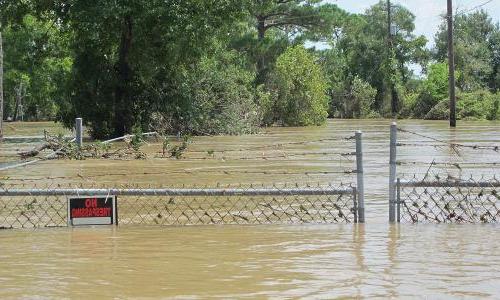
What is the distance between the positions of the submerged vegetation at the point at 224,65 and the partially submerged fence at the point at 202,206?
350 inches

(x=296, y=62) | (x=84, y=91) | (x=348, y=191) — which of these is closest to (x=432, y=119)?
(x=296, y=62)

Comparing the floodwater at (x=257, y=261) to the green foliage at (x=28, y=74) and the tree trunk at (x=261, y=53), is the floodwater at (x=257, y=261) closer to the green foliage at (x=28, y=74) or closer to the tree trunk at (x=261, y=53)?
→ the green foliage at (x=28, y=74)

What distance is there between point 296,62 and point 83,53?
19854 millimetres

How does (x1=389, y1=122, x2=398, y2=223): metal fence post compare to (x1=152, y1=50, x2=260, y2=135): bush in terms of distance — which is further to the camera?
(x1=152, y1=50, x2=260, y2=135): bush

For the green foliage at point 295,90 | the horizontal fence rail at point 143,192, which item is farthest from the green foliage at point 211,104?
the horizontal fence rail at point 143,192

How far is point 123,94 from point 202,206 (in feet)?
69.6

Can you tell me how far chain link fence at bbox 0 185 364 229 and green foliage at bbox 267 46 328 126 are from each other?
3717 centimetres

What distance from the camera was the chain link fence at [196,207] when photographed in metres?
9.29

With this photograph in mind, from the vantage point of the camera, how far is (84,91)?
32594 millimetres

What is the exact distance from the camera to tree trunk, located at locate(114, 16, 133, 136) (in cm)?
3170

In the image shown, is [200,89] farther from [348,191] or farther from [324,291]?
[324,291]

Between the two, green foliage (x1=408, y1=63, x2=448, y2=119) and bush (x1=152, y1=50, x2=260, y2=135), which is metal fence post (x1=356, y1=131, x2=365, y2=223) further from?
green foliage (x1=408, y1=63, x2=448, y2=119)

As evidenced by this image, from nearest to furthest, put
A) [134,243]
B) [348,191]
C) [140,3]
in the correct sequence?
[134,243] → [348,191] → [140,3]

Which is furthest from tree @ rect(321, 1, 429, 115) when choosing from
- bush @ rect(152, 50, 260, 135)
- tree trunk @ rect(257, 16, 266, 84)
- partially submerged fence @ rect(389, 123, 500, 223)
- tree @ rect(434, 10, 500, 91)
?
partially submerged fence @ rect(389, 123, 500, 223)
